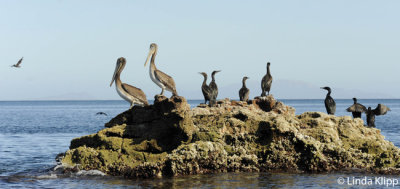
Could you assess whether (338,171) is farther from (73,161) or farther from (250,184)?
(73,161)

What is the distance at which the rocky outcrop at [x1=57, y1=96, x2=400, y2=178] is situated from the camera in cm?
1780

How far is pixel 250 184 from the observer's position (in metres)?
16.4

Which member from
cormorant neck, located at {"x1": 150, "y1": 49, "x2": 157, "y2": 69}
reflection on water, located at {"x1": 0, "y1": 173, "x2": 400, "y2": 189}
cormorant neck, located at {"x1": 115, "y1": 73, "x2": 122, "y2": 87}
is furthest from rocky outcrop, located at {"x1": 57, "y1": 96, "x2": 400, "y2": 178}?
cormorant neck, located at {"x1": 150, "y1": 49, "x2": 157, "y2": 69}

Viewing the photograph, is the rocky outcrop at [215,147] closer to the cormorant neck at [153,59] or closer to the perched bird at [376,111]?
A: the cormorant neck at [153,59]

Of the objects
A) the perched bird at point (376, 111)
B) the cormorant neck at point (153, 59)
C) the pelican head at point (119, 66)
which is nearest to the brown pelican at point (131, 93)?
the pelican head at point (119, 66)

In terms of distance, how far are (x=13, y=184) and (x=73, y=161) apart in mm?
2110

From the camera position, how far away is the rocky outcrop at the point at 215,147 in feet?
58.4

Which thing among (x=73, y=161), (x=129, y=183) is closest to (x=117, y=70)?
(x=73, y=161)

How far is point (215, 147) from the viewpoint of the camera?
58.6 feet

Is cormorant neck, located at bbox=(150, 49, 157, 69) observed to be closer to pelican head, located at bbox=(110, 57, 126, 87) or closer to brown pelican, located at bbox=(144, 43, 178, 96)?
brown pelican, located at bbox=(144, 43, 178, 96)

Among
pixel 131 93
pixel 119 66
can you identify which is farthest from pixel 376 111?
pixel 119 66


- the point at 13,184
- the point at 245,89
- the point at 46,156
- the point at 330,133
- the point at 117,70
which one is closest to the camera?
the point at 13,184

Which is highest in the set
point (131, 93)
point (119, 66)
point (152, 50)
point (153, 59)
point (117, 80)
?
point (152, 50)

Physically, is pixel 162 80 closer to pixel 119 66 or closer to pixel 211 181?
pixel 119 66
